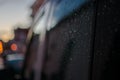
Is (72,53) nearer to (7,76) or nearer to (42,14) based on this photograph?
(42,14)

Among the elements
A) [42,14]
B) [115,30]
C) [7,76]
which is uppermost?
[42,14]

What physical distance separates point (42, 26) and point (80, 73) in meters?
Result: 1.61

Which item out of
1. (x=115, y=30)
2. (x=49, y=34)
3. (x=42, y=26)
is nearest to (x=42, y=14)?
(x=42, y=26)

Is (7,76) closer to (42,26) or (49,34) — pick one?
(42,26)

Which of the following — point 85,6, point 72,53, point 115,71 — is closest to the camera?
point 115,71

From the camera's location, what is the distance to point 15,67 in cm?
523

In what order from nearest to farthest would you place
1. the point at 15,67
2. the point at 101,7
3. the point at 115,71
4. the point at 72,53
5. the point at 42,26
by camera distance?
the point at 115,71, the point at 101,7, the point at 72,53, the point at 42,26, the point at 15,67

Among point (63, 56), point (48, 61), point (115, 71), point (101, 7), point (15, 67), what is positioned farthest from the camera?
point (15, 67)

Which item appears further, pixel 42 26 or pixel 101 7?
pixel 42 26

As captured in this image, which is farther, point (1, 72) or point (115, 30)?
point (1, 72)

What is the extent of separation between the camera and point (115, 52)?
2.02 metres

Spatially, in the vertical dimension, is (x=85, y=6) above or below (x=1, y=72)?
above

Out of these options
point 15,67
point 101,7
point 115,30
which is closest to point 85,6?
point 101,7

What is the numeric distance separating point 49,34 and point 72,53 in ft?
2.98
